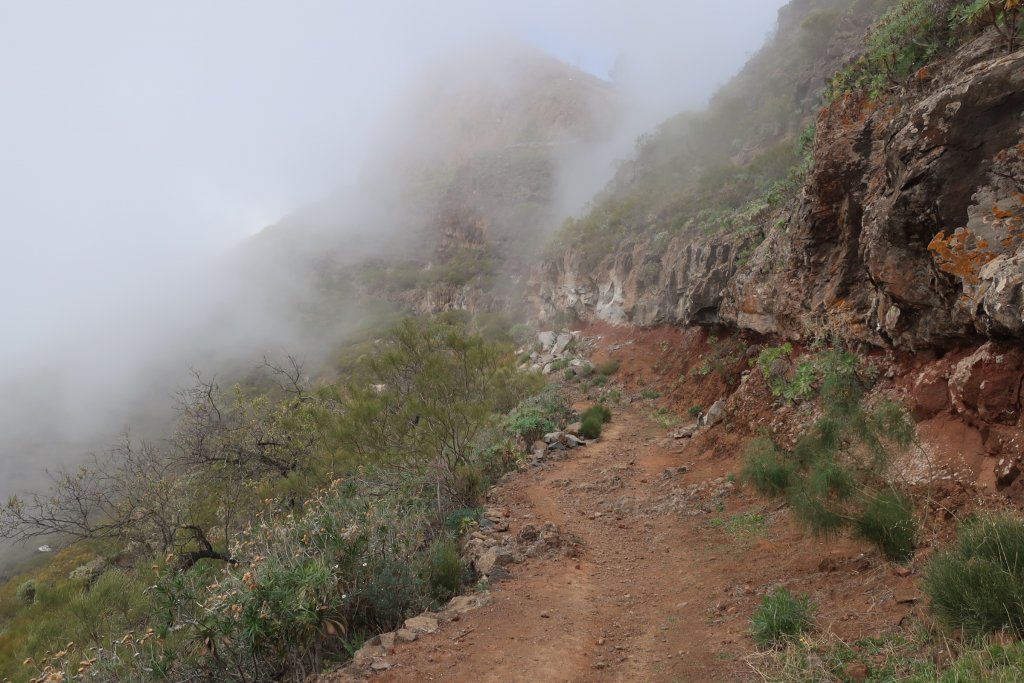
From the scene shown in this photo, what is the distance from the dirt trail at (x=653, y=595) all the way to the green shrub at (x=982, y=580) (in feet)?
1.78

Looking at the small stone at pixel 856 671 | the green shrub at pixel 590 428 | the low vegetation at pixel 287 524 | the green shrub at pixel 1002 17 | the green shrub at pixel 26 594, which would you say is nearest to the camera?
the small stone at pixel 856 671

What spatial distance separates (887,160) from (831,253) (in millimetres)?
2673

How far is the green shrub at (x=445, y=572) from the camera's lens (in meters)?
5.85

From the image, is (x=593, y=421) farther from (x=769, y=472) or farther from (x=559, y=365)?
(x=559, y=365)

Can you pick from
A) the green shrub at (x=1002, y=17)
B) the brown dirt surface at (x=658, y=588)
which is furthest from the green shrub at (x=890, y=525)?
the green shrub at (x=1002, y=17)

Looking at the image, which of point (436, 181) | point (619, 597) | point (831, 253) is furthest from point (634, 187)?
point (436, 181)

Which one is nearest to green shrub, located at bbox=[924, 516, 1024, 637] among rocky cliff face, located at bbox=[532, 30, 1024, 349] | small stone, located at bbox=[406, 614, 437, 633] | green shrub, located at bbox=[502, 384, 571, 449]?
rocky cliff face, located at bbox=[532, 30, 1024, 349]

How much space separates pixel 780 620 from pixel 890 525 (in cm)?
132

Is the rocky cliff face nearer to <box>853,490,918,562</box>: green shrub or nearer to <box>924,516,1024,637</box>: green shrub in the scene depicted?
<box>853,490,918,562</box>: green shrub

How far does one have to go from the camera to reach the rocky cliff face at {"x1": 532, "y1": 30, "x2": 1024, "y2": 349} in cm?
474

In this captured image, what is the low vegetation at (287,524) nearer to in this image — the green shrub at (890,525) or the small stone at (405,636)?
the small stone at (405,636)

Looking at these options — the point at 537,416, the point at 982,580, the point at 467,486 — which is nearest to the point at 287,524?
the point at 467,486

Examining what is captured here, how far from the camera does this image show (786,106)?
27875 millimetres

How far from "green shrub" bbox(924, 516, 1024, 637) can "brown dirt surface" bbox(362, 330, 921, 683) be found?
1.69 feet
